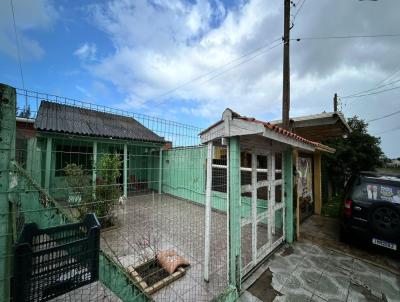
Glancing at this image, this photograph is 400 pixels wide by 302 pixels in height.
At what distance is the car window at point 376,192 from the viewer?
420 centimetres

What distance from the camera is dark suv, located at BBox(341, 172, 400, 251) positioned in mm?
4059

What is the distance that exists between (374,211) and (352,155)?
7398 millimetres

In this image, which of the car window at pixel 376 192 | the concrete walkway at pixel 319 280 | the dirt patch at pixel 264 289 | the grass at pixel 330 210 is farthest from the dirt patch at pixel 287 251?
the grass at pixel 330 210

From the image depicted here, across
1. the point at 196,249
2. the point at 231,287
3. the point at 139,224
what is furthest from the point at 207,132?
the point at 139,224

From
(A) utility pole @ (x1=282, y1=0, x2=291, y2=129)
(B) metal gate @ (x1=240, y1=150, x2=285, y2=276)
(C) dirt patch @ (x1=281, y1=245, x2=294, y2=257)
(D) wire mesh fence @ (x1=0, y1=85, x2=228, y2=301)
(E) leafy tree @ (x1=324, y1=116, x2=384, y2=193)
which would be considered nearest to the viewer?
(D) wire mesh fence @ (x1=0, y1=85, x2=228, y2=301)

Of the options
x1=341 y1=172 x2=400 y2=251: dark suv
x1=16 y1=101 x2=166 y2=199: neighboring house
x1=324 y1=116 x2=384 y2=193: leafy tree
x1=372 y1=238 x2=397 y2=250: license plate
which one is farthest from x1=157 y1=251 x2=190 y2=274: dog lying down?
x1=324 y1=116 x2=384 y2=193: leafy tree

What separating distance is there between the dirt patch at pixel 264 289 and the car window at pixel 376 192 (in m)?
2.93

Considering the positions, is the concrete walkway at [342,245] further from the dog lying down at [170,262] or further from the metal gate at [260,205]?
the dog lying down at [170,262]

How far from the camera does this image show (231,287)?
9.67 ft

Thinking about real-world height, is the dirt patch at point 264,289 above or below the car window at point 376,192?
below

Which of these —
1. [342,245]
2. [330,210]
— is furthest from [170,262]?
[330,210]

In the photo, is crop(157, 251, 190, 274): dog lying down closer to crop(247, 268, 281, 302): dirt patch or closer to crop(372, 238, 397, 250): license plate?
crop(247, 268, 281, 302): dirt patch

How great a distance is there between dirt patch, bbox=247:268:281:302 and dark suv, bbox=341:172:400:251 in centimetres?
258

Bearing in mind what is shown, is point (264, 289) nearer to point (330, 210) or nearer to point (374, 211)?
point (374, 211)
